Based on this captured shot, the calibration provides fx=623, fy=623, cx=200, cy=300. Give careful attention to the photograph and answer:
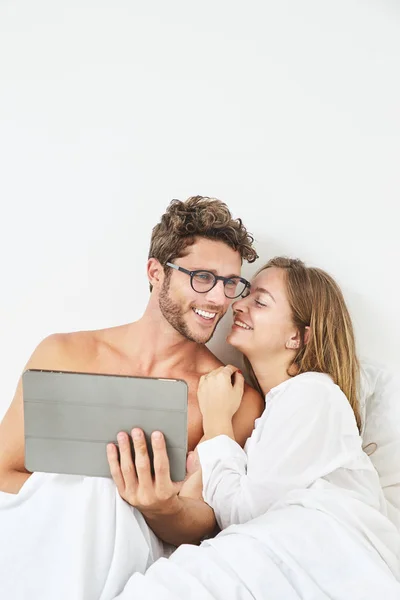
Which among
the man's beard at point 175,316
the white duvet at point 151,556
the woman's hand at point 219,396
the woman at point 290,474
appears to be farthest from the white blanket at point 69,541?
the man's beard at point 175,316

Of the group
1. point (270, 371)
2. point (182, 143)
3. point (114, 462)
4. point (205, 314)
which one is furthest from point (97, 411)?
point (182, 143)

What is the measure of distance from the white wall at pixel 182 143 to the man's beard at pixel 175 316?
28 centimetres

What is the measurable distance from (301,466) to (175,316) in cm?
61

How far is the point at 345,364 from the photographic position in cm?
180

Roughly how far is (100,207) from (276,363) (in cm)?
84

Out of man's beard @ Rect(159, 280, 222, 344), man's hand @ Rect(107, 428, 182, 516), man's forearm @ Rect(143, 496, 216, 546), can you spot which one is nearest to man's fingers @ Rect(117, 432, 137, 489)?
man's hand @ Rect(107, 428, 182, 516)

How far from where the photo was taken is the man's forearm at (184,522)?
Answer: 4.83ft

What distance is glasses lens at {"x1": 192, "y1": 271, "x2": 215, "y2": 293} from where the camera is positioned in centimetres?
182

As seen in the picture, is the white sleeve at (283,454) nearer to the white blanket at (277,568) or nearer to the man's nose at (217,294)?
the white blanket at (277,568)


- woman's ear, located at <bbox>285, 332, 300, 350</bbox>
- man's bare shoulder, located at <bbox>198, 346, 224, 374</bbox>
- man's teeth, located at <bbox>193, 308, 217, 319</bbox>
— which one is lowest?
man's bare shoulder, located at <bbox>198, 346, 224, 374</bbox>

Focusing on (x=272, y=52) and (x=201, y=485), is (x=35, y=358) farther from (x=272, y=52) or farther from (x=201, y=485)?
(x=272, y=52)

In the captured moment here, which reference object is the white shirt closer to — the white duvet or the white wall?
the white duvet

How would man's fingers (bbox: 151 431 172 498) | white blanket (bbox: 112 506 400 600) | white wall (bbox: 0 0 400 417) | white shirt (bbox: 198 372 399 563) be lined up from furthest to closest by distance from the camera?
white wall (bbox: 0 0 400 417) < white shirt (bbox: 198 372 399 563) < man's fingers (bbox: 151 431 172 498) < white blanket (bbox: 112 506 400 600)

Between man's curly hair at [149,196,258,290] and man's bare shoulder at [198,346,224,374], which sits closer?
man's curly hair at [149,196,258,290]
